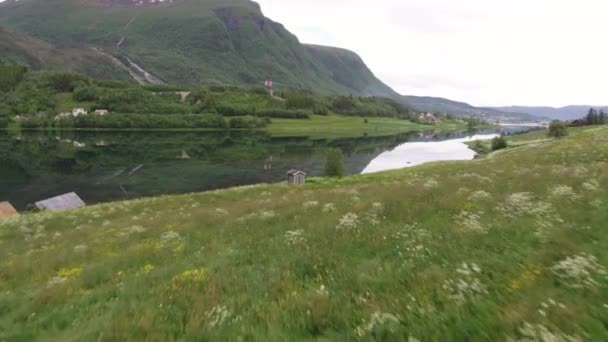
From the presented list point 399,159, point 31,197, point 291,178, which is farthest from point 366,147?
point 31,197

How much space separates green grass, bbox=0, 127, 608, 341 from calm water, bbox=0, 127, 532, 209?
5120cm

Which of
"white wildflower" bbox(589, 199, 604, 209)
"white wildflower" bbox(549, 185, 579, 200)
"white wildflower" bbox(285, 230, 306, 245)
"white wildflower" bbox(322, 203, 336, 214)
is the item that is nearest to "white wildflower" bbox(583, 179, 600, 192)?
"white wildflower" bbox(549, 185, 579, 200)

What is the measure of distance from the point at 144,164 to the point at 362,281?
294 feet

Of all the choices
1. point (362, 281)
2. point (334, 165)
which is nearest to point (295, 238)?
point (362, 281)

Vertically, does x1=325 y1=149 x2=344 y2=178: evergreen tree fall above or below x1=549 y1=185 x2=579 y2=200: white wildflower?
below

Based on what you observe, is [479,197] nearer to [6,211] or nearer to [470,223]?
[470,223]

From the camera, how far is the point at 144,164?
86.4 m

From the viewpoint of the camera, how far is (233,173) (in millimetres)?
79062

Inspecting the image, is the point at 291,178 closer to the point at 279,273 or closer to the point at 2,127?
the point at 279,273

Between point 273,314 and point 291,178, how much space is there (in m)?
50.0

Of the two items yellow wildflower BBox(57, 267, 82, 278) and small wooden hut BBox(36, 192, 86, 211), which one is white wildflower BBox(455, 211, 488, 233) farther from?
small wooden hut BBox(36, 192, 86, 211)

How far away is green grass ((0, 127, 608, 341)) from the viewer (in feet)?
16.2

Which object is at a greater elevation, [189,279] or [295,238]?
[189,279]

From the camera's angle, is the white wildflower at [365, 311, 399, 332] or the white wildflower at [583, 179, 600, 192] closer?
the white wildflower at [365, 311, 399, 332]
